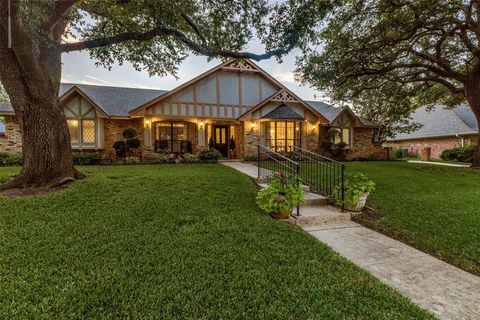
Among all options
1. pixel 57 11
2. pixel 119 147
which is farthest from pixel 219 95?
pixel 57 11

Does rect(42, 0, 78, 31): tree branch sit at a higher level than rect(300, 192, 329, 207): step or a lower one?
higher

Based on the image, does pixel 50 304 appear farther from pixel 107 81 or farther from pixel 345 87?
pixel 107 81

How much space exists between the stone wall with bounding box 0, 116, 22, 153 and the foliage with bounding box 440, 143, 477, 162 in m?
29.0

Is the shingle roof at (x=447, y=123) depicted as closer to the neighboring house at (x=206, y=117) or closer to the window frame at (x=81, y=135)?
the neighboring house at (x=206, y=117)

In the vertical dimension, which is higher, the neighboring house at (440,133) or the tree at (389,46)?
the tree at (389,46)

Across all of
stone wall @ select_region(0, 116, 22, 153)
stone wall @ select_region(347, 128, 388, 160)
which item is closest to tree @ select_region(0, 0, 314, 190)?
stone wall @ select_region(0, 116, 22, 153)

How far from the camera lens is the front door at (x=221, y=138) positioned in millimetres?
16703

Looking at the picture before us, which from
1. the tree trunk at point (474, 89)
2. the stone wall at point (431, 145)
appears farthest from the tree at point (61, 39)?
the stone wall at point (431, 145)

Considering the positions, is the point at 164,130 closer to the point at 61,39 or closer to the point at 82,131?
the point at 82,131

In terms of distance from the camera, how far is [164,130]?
15617mm

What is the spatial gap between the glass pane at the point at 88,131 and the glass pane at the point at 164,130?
3712 mm

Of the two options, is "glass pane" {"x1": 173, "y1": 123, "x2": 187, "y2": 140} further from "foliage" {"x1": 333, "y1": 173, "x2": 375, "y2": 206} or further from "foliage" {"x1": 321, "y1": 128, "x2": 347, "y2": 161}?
"foliage" {"x1": 333, "y1": 173, "x2": 375, "y2": 206}

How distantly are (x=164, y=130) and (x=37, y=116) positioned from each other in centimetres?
941

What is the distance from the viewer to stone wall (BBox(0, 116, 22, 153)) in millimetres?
13461
